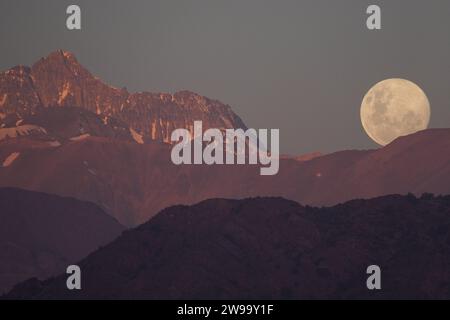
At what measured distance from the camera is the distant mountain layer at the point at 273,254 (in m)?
120

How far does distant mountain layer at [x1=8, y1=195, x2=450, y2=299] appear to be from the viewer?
12031 centimetres

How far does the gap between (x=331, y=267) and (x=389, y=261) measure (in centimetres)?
585

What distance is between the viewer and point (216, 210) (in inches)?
5399

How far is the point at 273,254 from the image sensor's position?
128 m

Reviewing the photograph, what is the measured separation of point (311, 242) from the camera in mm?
131000
